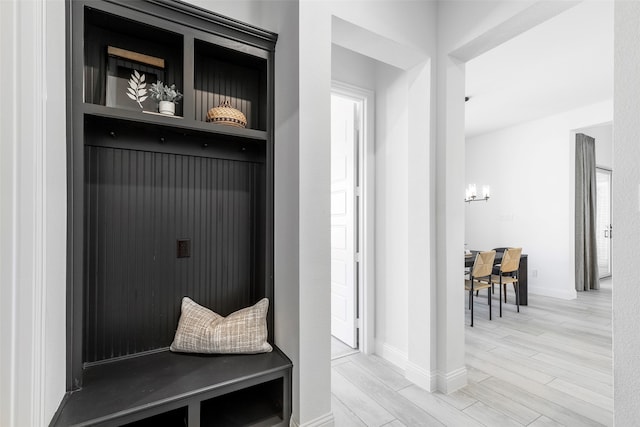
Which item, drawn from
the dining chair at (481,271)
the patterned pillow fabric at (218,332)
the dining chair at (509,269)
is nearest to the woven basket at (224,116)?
the patterned pillow fabric at (218,332)

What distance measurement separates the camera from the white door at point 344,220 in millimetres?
2889

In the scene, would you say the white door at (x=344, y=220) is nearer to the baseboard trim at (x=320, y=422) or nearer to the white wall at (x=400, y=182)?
the white wall at (x=400, y=182)

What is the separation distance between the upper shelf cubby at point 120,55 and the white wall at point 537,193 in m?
5.53

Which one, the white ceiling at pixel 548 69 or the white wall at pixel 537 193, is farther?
the white wall at pixel 537 193

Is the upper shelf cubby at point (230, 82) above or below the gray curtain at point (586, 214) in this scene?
above

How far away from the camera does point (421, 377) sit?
224cm

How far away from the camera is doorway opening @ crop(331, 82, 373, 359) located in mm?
2797

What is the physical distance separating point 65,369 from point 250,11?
2228mm

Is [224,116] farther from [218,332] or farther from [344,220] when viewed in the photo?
[344,220]

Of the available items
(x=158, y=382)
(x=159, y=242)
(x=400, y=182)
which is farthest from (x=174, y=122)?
(x=400, y=182)

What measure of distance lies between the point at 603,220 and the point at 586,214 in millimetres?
1501

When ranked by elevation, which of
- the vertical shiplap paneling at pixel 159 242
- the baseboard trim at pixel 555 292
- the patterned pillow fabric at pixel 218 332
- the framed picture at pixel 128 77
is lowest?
the baseboard trim at pixel 555 292

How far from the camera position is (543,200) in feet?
16.6

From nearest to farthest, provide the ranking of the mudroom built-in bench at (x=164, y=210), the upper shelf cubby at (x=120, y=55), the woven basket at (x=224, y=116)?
the mudroom built-in bench at (x=164, y=210) → the upper shelf cubby at (x=120, y=55) → the woven basket at (x=224, y=116)
